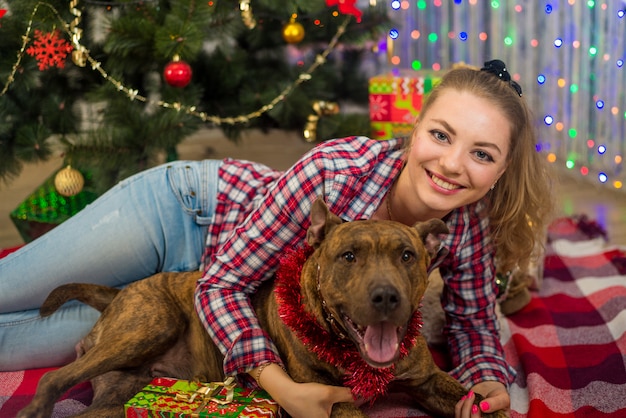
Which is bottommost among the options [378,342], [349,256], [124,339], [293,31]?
[124,339]

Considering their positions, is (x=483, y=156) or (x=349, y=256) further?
(x=483, y=156)

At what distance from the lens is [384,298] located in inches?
72.6

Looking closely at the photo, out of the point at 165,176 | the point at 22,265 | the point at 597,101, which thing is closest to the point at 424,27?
the point at 597,101

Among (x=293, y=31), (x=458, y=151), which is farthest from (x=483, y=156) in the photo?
(x=293, y=31)

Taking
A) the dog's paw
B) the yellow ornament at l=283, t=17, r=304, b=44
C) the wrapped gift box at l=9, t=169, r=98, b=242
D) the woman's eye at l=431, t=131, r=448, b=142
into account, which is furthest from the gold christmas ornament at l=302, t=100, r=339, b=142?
the dog's paw

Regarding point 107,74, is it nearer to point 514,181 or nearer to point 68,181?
point 68,181

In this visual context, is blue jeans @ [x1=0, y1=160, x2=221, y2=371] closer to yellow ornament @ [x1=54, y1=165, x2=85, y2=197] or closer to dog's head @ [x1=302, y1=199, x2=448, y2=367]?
dog's head @ [x1=302, y1=199, x2=448, y2=367]

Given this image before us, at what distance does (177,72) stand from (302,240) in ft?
5.39

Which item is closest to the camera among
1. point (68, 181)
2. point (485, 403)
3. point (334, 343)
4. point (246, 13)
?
point (334, 343)

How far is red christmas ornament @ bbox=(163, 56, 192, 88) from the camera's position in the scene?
3.65 m

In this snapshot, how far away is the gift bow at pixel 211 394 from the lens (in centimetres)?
216

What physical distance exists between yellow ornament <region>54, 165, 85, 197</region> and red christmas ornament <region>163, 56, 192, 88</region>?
71 cm

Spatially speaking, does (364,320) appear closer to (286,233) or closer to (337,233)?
(337,233)

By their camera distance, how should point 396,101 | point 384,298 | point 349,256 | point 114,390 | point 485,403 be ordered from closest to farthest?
point 384,298 → point 349,256 → point 485,403 → point 114,390 → point 396,101
